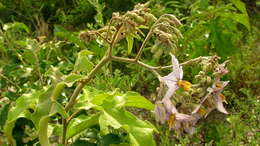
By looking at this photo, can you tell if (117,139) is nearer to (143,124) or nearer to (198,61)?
(143,124)

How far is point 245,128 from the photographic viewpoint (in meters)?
1.84

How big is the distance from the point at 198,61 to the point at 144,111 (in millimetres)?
1293

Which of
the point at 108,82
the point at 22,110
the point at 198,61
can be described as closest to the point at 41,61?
the point at 108,82

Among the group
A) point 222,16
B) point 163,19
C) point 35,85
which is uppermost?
point 163,19

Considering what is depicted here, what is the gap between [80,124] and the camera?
51.0 inches

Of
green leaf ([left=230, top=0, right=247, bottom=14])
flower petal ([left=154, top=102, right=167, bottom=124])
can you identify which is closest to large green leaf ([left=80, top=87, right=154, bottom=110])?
flower petal ([left=154, top=102, right=167, bottom=124])

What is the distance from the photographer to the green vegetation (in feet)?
3.42

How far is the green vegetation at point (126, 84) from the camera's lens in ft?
3.42

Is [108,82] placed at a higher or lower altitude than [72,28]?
higher

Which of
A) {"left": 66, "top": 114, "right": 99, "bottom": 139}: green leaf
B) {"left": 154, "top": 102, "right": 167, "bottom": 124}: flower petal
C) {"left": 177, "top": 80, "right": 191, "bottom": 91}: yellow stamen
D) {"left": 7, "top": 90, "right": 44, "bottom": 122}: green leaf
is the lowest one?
{"left": 66, "top": 114, "right": 99, "bottom": 139}: green leaf

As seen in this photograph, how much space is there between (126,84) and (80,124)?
857 millimetres

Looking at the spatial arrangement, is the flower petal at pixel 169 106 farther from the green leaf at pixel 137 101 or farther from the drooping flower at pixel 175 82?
the green leaf at pixel 137 101

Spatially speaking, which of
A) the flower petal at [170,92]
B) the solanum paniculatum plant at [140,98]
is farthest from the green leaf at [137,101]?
the flower petal at [170,92]

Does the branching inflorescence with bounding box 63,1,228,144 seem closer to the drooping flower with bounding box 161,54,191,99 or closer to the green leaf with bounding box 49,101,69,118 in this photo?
the drooping flower with bounding box 161,54,191,99
